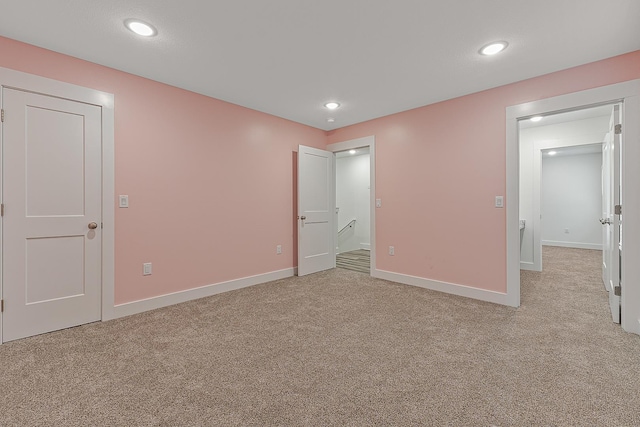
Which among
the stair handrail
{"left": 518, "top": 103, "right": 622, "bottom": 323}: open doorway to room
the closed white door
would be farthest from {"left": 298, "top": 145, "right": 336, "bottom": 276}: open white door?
{"left": 518, "top": 103, "right": 622, "bottom": 323}: open doorway to room

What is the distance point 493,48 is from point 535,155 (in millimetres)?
3400

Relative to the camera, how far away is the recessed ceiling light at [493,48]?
2298 millimetres

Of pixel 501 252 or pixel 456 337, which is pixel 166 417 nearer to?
pixel 456 337

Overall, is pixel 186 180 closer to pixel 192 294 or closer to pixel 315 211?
pixel 192 294

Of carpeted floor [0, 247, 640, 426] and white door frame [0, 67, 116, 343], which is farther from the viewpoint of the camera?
white door frame [0, 67, 116, 343]

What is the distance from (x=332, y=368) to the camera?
1867 millimetres

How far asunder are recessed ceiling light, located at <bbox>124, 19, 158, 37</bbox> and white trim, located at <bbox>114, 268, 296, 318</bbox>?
2.43 m

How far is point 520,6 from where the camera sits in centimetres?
186

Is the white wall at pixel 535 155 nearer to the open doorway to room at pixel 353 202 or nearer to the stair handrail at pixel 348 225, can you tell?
the open doorway to room at pixel 353 202

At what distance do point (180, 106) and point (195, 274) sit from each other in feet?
6.36

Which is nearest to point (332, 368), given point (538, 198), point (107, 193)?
point (107, 193)

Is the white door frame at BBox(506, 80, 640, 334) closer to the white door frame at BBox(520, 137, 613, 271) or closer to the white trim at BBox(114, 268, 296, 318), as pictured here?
the white door frame at BBox(520, 137, 613, 271)

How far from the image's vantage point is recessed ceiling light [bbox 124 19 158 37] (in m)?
2.03

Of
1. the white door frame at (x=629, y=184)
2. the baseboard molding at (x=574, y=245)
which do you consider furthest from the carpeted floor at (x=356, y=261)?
the baseboard molding at (x=574, y=245)
